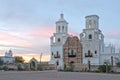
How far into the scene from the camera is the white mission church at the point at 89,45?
67.0 m

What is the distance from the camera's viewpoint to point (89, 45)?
6919 cm

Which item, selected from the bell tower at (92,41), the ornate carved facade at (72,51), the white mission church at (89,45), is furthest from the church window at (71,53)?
the bell tower at (92,41)

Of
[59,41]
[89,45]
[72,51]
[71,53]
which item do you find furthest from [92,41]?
[59,41]

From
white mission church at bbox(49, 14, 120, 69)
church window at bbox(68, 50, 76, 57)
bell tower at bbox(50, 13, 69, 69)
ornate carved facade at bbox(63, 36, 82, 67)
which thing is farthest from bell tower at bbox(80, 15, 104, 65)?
bell tower at bbox(50, 13, 69, 69)

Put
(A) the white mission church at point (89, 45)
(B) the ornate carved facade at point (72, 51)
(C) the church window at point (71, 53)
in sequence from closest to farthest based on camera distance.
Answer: (A) the white mission church at point (89, 45) < (B) the ornate carved facade at point (72, 51) < (C) the church window at point (71, 53)

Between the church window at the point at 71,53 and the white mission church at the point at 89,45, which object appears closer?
the white mission church at the point at 89,45

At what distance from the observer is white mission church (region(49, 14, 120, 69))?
6700 cm

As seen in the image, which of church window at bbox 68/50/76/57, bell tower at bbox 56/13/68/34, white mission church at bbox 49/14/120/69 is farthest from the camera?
bell tower at bbox 56/13/68/34

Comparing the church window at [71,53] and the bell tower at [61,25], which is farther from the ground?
the bell tower at [61,25]

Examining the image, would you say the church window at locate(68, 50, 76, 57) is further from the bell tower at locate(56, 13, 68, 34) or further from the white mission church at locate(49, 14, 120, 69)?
the bell tower at locate(56, 13, 68, 34)

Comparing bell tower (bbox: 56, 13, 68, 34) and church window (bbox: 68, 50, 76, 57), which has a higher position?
bell tower (bbox: 56, 13, 68, 34)

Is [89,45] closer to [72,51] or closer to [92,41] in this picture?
[92,41]

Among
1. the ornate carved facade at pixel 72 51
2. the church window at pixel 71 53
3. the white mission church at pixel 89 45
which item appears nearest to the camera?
the white mission church at pixel 89 45

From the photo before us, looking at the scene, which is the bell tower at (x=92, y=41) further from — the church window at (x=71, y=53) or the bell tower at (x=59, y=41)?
the bell tower at (x=59, y=41)
